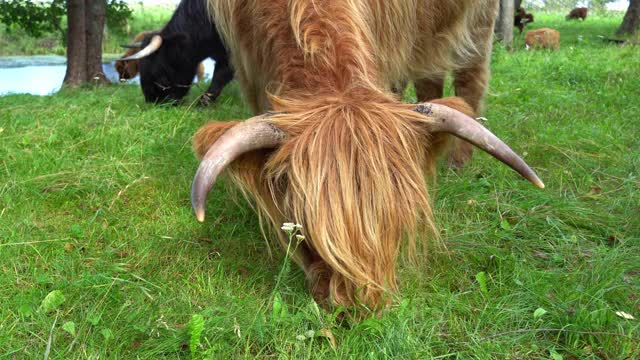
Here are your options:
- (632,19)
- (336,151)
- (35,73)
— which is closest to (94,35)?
(35,73)

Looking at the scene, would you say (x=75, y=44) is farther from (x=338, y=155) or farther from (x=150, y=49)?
(x=338, y=155)

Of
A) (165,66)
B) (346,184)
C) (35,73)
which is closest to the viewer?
(346,184)

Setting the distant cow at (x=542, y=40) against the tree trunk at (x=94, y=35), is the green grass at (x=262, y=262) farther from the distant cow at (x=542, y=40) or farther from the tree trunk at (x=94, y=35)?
the distant cow at (x=542, y=40)

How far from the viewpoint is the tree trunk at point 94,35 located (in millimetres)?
9367

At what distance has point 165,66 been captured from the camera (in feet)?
23.0

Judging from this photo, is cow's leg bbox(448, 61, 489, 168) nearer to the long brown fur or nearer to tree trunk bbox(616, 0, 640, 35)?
the long brown fur

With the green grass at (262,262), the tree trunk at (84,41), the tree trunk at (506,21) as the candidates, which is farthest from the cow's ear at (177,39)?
the tree trunk at (506,21)

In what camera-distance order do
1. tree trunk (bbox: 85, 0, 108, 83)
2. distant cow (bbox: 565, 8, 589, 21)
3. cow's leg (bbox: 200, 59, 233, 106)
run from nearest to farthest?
cow's leg (bbox: 200, 59, 233, 106) < tree trunk (bbox: 85, 0, 108, 83) < distant cow (bbox: 565, 8, 589, 21)

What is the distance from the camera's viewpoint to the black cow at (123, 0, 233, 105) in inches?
275

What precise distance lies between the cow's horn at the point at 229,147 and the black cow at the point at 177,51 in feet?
16.5

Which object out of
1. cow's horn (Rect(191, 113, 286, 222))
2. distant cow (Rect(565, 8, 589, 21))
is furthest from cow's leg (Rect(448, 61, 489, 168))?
distant cow (Rect(565, 8, 589, 21))

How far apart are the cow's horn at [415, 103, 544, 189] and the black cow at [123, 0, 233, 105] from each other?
5042 mm

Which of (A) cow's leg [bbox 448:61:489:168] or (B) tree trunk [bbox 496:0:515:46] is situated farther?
(B) tree trunk [bbox 496:0:515:46]

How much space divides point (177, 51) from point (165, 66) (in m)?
0.24
